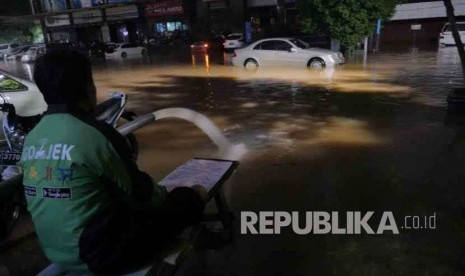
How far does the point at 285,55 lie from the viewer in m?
17.4

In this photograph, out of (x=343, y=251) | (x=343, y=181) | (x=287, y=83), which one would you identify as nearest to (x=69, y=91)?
(x=343, y=251)

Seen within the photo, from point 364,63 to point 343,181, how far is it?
1432cm

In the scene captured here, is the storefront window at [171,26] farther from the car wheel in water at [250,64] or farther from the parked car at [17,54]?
the car wheel in water at [250,64]

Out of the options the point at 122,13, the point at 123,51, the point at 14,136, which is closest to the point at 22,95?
the point at 14,136

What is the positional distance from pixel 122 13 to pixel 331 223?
42245 millimetres

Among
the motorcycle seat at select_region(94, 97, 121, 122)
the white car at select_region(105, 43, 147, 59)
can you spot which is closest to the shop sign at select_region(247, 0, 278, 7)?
the white car at select_region(105, 43, 147, 59)

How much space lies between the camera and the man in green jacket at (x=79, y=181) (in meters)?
1.87

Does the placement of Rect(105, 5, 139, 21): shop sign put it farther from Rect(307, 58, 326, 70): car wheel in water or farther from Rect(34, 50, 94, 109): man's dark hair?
Rect(34, 50, 94, 109): man's dark hair

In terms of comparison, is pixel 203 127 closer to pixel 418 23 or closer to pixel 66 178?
pixel 66 178

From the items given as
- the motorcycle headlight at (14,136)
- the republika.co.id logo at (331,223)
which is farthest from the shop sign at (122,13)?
the republika.co.id logo at (331,223)

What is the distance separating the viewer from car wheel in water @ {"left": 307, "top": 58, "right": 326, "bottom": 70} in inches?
655

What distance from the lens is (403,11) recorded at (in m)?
32.2

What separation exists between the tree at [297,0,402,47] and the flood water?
277 inches

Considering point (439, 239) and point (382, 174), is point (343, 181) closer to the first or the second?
point (382, 174)
